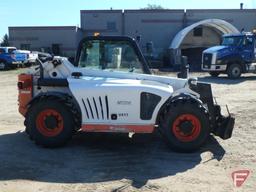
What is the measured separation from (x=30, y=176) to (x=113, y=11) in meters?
39.8

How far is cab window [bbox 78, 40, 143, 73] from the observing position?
9.23 m

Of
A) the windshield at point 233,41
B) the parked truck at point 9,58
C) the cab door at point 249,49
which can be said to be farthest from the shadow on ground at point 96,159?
the parked truck at point 9,58

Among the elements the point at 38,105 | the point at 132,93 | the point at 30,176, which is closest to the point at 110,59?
the point at 132,93

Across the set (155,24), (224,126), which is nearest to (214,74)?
(155,24)

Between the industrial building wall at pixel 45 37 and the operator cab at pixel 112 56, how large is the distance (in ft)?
121

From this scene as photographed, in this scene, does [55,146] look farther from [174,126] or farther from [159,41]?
[159,41]

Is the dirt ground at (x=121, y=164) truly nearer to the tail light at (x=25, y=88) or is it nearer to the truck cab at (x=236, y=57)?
the tail light at (x=25, y=88)

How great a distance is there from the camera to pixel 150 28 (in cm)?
4597

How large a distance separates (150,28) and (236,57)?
2026 cm

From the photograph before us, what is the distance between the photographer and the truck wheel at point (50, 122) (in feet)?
29.0

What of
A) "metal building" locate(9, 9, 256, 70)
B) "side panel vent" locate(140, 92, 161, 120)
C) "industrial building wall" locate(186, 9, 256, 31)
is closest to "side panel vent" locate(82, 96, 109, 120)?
"side panel vent" locate(140, 92, 161, 120)

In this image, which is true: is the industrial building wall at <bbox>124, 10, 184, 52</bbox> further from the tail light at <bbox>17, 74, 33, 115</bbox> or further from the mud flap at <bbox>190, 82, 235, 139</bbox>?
the tail light at <bbox>17, 74, 33, 115</bbox>

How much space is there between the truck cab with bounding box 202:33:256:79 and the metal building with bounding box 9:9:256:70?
59.7 feet

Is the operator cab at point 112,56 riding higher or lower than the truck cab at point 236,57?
higher
